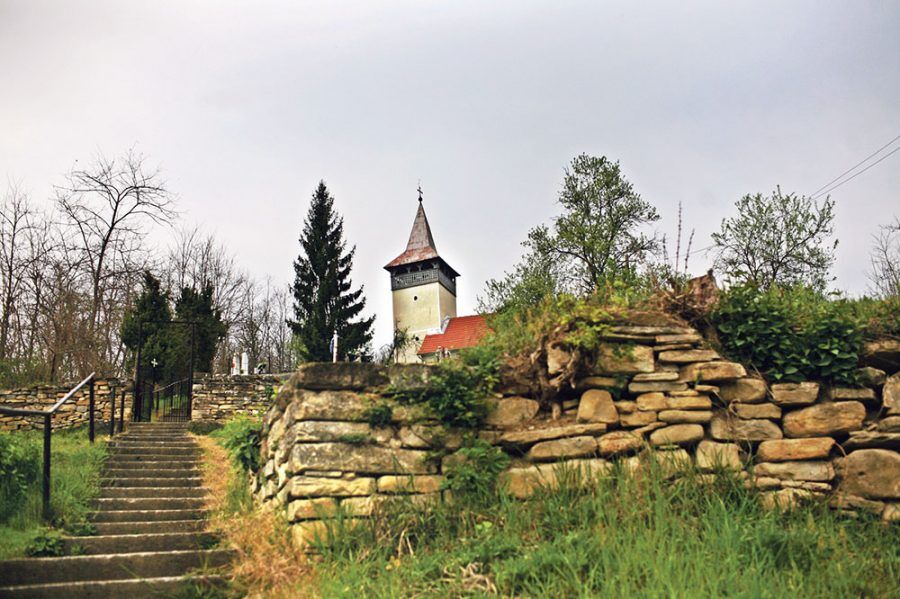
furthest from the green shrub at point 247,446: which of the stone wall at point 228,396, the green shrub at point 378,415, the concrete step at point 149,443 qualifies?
the stone wall at point 228,396

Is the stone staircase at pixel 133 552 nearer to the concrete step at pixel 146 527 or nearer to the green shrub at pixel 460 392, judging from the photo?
the concrete step at pixel 146 527

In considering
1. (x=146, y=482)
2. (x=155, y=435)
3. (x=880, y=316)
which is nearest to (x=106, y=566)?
(x=146, y=482)

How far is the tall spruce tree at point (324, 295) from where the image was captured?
84.2ft

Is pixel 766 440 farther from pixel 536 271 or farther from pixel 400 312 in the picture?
pixel 400 312

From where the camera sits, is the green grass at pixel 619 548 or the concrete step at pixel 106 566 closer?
the green grass at pixel 619 548

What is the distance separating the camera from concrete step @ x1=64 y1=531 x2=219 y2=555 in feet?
16.0

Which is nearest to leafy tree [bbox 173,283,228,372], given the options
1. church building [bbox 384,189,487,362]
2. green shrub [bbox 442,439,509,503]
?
green shrub [bbox 442,439,509,503]

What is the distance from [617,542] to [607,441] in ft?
3.20

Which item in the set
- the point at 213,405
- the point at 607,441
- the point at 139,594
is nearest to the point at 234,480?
the point at 139,594

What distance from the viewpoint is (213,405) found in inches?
523

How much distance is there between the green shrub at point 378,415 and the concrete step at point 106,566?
1428 millimetres

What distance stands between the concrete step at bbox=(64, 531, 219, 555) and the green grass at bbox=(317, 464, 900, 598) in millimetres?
1713

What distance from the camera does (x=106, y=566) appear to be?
173 inches

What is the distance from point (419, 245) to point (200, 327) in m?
23.0
